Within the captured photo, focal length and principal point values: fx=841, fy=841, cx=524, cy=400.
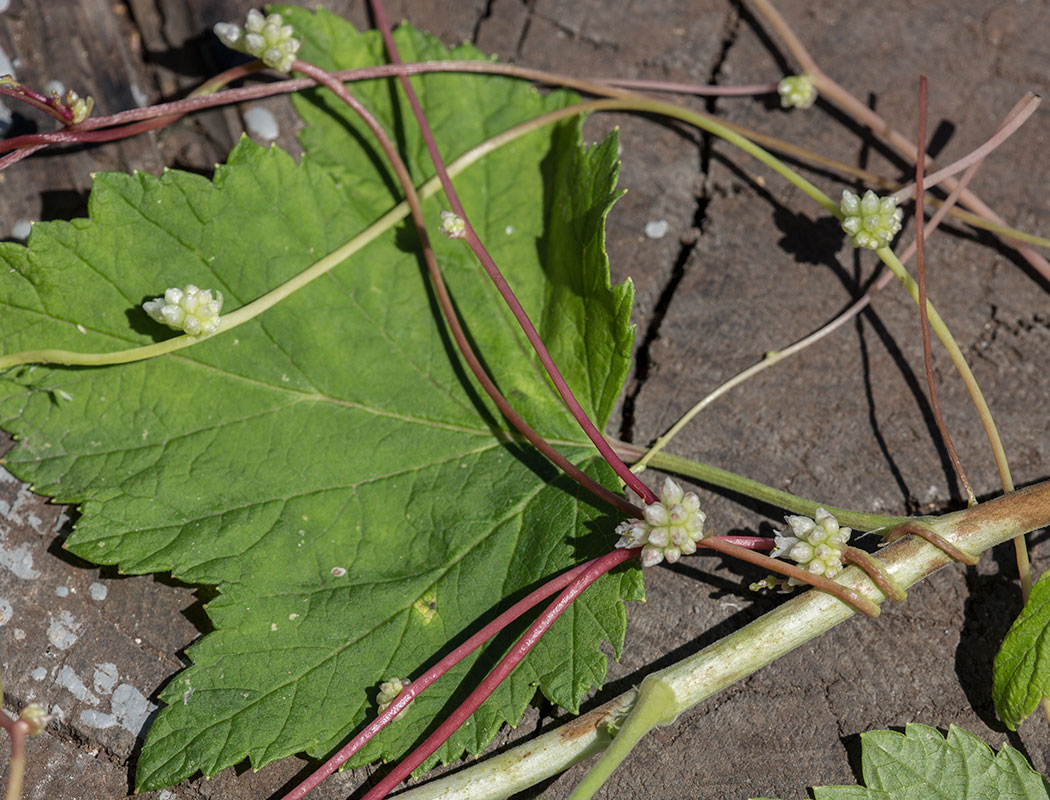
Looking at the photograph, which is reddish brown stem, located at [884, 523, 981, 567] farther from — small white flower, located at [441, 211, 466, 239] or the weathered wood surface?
small white flower, located at [441, 211, 466, 239]

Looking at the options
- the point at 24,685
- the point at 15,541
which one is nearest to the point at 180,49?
the point at 15,541

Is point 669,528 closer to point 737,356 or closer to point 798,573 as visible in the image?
point 798,573

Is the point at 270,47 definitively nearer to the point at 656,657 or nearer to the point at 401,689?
the point at 401,689

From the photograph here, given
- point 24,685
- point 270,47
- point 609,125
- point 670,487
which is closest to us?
point 670,487

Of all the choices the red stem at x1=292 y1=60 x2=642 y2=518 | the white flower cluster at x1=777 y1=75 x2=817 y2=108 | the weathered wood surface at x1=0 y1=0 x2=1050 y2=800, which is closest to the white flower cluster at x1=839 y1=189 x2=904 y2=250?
the weathered wood surface at x1=0 y1=0 x2=1050 y2=800

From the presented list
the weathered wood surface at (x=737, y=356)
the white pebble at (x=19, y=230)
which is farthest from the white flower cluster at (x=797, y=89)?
the white pebble at (x=19, y=230)

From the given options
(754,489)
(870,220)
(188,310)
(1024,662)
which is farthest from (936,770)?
(188,310)
